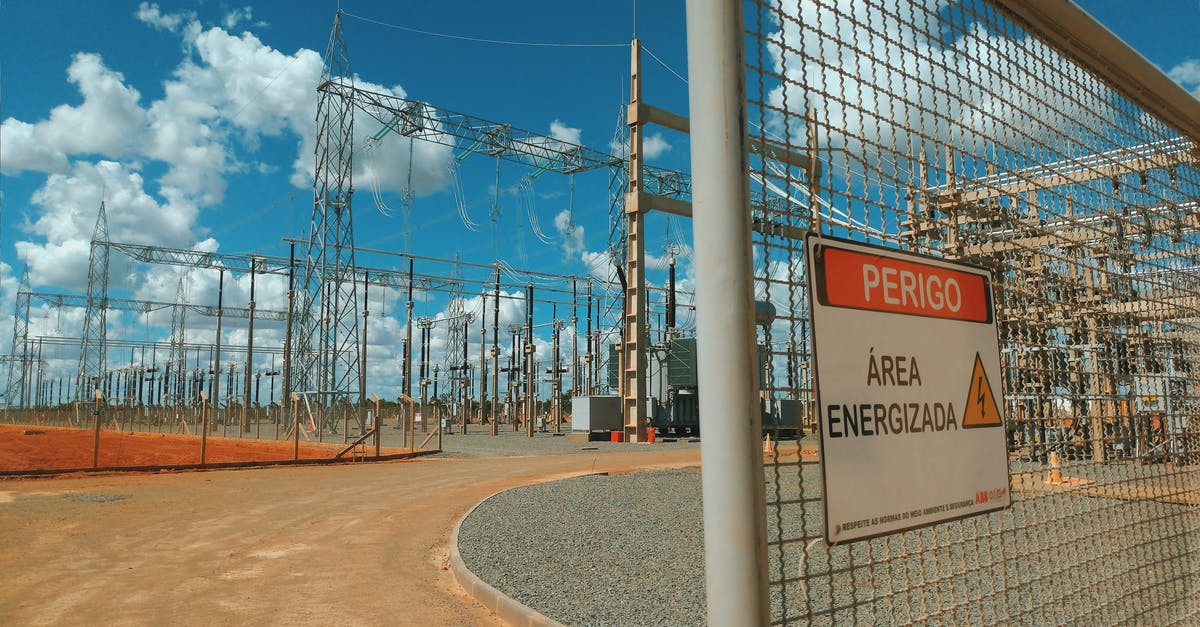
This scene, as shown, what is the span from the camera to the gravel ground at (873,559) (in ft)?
9.53

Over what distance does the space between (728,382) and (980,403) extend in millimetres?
1085

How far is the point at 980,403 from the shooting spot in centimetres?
221

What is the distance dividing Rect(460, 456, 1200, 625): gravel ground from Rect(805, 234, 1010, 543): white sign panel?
0.21 meters

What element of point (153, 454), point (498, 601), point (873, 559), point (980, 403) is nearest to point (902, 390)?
point (980, 403)

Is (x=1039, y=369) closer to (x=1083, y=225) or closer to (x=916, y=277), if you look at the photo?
(x=1083, y=225)

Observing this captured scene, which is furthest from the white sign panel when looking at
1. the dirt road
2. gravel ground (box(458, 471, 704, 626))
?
the dirt road

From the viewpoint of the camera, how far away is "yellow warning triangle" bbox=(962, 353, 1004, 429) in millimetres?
2156

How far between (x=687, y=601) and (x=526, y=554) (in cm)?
212

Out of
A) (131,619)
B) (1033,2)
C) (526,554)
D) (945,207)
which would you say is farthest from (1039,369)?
(131,619)

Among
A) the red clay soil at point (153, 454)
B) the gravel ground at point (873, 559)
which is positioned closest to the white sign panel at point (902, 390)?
the gravel ground at point (873, 559)

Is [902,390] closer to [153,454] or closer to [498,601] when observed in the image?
[498,601]

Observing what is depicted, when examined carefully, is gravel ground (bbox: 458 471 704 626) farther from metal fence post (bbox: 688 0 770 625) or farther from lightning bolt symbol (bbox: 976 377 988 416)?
metal fence post (bbox: 688 0 770 625)

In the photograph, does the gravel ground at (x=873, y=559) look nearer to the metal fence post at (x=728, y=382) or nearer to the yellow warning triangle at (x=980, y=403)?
the yellow warning triangle at (x=980, y=403)

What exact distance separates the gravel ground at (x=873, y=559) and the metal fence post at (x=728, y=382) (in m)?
0.67
